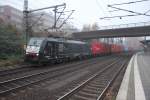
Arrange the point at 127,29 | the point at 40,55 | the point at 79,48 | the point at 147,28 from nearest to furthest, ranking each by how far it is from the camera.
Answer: the point at 40,55
the point at 79,48
the point at 147,28
the point at 127,29

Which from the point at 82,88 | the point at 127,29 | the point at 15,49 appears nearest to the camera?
the point at 82,88

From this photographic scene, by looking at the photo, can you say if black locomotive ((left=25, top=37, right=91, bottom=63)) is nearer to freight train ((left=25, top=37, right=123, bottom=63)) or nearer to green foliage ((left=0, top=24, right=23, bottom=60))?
freight train ((left=25, top=37, right=123, bottom=63))

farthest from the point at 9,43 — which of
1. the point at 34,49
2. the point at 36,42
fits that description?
the point at 34,49

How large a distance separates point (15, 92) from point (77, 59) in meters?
24.1

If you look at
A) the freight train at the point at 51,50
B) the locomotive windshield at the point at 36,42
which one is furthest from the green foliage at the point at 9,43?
the locomotive windshield at the point at 36,42

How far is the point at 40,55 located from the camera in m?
21.5

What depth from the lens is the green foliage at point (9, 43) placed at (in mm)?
24866

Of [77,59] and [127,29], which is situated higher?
[127,29]

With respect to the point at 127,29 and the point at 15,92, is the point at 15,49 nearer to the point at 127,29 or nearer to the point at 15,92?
the point at 15,92

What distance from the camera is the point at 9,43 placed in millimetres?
25672

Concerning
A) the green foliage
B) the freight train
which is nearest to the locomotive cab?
the freight train

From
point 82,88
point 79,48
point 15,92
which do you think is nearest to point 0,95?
point 15,92

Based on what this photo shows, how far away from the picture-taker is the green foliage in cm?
2487

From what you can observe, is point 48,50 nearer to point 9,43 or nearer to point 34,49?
point 34,49
